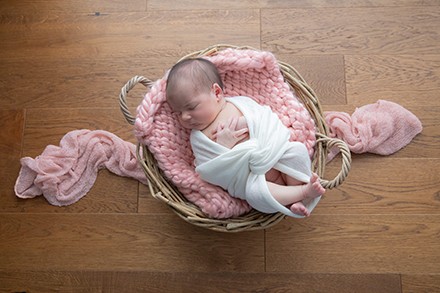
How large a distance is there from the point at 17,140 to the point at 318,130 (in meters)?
A: 0.91

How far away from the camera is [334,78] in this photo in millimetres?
1585

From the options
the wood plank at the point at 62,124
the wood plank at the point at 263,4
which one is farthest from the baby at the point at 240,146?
the wood plank at the point at 263,4

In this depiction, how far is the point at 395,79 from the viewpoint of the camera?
1576 mm

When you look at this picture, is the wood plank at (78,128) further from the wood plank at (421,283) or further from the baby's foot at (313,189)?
the wood plank at (421,283)

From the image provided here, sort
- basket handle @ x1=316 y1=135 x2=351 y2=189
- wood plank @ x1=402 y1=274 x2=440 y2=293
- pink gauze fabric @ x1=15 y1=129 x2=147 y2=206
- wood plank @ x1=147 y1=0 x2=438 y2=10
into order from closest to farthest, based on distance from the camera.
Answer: basket handle @ x1=316 y1=135 x2=351 y2=189 → wood plank @ x1=402 y1=274 x2=440 y2=293 → pink gauze fabric @ x1=15 y1=129 x2=147 y2=206 → wood plank @ x1=147 y1=0 x2=438 y2=10

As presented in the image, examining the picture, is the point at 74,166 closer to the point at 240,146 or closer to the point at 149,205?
the point at 149,205

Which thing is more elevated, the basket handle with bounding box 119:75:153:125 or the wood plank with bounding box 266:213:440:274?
the basket handle with bounding box 119:75:153:125

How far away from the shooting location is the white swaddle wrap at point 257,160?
1.28m

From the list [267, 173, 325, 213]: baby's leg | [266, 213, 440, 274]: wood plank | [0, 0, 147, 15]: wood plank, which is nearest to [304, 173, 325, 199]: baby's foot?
[267, 173, 325, 213]: baby's leg

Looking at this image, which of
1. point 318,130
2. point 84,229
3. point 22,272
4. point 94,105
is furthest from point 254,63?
point 22,272

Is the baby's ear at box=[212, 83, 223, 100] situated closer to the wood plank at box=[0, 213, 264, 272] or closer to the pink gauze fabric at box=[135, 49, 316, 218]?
the pink gauze fabric at box=[135, 49, 316, 218]

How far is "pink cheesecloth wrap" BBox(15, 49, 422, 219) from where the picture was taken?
135 cm

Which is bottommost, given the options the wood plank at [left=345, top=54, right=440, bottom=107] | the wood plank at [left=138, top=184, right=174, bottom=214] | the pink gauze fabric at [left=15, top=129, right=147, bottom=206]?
the wood plank at [left=138, top=184, right=174, bottom=214]

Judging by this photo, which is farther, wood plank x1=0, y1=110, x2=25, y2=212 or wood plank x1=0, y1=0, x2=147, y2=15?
wood plank x1=0, y1=0, x2=147, y2=15
